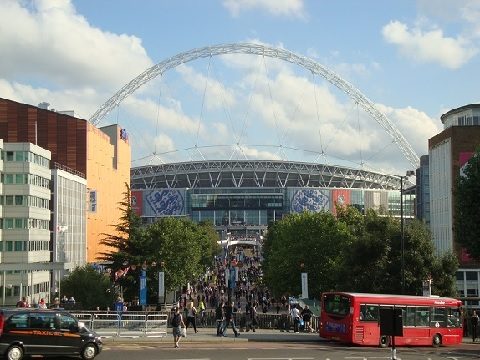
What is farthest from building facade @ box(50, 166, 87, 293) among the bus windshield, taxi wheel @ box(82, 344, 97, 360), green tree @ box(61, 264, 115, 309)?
taxi wheel @ box(82, 344, 97, 360)

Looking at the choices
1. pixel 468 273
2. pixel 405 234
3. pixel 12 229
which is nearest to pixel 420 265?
pixel 405 234

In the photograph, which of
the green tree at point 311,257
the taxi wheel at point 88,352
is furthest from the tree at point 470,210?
the taxi wheel at point 88,352

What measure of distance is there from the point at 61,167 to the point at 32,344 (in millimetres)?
81130

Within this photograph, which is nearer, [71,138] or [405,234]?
[405,234]

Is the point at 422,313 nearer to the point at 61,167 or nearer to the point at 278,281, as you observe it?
the point at 278,281

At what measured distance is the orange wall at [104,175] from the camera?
119375 millimetres

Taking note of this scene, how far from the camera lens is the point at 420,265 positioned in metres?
52.5

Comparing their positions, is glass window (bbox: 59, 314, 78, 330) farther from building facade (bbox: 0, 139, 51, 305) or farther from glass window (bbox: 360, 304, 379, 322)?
building facade (bbox: 0, 139, 51, 305)

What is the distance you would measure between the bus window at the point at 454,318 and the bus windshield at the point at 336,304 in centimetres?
671

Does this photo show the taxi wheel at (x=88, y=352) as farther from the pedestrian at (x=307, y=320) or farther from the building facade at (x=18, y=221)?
the building facade at (x=18, y=221)

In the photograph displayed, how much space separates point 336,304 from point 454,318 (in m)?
7.23

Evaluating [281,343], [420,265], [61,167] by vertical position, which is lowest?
[281,343]

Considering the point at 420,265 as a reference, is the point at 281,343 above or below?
below

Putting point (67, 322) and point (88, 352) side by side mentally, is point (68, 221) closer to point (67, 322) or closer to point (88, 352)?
point (67, 322)
